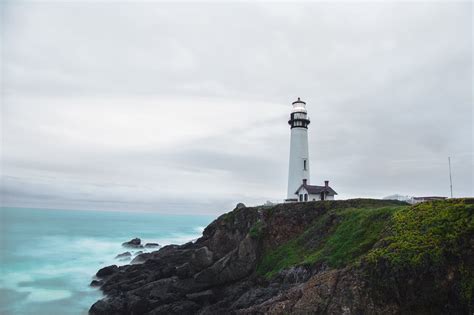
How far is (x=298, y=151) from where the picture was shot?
2792 centimetres

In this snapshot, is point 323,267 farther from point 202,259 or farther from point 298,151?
point 298,151

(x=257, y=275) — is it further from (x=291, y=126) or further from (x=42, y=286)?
(x=42, y=286)


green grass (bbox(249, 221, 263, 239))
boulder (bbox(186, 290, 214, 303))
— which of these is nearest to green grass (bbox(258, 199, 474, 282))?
green grass (bbox(249, 221, 263, 239))

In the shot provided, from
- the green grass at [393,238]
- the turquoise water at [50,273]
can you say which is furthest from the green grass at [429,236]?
the turquoise water at [50,273]

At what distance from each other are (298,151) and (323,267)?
15.1m

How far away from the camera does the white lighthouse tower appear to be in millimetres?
27750

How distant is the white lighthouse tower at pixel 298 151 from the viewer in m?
27.8

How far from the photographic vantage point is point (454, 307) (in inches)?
390

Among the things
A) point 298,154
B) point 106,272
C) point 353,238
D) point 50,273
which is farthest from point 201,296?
point 50,273

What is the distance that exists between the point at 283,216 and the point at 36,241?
45.1m

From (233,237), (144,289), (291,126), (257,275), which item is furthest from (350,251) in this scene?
(291,126)

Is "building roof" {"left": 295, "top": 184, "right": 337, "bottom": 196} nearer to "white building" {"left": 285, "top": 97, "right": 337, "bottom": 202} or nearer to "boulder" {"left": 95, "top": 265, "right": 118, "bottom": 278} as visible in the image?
"white building" {"left": 285, "top": 97, "right": 337, "bottom": 202}

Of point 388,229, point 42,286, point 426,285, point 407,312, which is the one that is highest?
point 388,229

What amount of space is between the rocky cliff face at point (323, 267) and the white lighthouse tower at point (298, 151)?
6178 millimetres
